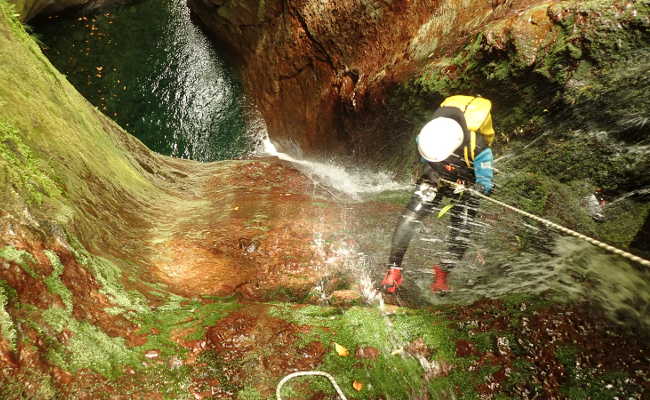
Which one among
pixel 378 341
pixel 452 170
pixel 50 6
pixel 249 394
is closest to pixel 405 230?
pixel 452 170

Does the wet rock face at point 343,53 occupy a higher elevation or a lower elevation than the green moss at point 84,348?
higher

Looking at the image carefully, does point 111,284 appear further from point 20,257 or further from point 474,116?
point 474,116

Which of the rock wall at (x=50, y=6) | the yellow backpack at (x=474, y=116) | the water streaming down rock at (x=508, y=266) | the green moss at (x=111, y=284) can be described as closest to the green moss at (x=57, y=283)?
the green moss at (x=111, y=284)

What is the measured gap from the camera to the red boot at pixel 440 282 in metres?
4.22

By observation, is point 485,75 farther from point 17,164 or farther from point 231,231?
point 17,164

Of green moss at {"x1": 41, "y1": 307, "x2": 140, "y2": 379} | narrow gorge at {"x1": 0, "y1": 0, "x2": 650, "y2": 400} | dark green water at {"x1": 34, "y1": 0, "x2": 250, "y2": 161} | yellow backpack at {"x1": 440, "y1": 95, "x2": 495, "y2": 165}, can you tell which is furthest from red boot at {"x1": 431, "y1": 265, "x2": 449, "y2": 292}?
dark green water at {"x1": 34, "y1": 0, "x2": 250, "y2": 161}

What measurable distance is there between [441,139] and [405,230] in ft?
3.76

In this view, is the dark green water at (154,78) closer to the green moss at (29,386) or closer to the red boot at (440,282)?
the red boot at (440,282)

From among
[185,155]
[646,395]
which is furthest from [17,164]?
[185,155]

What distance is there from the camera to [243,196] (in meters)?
6.41

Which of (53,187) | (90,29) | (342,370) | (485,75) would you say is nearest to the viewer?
(342,370)

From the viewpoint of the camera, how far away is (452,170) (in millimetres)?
4109

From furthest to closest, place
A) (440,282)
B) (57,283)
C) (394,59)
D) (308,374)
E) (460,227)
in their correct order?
(394,59) → (460,227) → (440,282) → (308,374) → (57,283)

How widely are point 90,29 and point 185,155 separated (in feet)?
24.2
